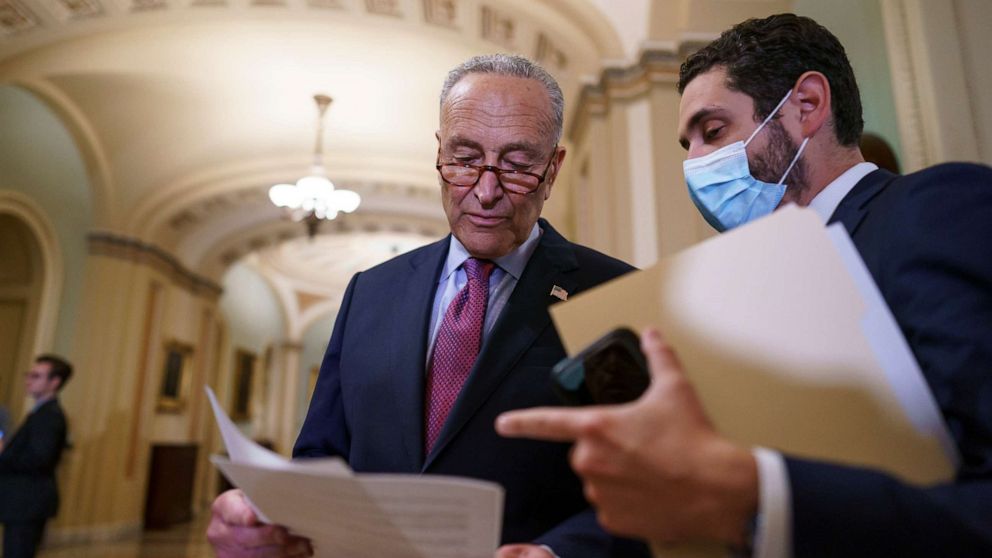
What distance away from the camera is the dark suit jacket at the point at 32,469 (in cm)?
445

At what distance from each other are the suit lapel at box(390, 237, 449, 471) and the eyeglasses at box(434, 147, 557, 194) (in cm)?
20

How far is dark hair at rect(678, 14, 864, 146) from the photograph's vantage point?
4.08ft

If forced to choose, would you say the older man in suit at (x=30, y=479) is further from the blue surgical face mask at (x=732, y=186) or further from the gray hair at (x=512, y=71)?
the blue surgical face mask at (x=732, y=186)

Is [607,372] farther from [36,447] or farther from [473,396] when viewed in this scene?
[36,447]

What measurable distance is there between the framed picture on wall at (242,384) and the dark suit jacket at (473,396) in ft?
46.6

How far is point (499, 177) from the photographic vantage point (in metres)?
1.46

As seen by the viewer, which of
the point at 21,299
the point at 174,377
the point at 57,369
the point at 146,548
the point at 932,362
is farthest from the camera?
the point at 174,377

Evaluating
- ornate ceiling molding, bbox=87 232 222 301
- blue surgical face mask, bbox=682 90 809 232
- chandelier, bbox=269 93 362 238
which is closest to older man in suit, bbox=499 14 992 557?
blue surgical face mask, bbox=682 90 809 232

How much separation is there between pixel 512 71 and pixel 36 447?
15.1ft

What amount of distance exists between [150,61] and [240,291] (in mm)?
9066

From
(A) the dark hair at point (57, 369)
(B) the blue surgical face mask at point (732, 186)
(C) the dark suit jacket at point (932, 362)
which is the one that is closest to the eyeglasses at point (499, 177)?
(B) the blue surgical face mask at point (732, 186)

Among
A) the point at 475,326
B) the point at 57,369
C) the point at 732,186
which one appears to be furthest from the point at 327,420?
the point at 57,369

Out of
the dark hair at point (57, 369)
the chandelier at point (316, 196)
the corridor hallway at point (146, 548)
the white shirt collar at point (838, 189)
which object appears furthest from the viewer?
the chandelier at point (316, 196)

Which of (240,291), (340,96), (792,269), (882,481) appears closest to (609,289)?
(792,269)
